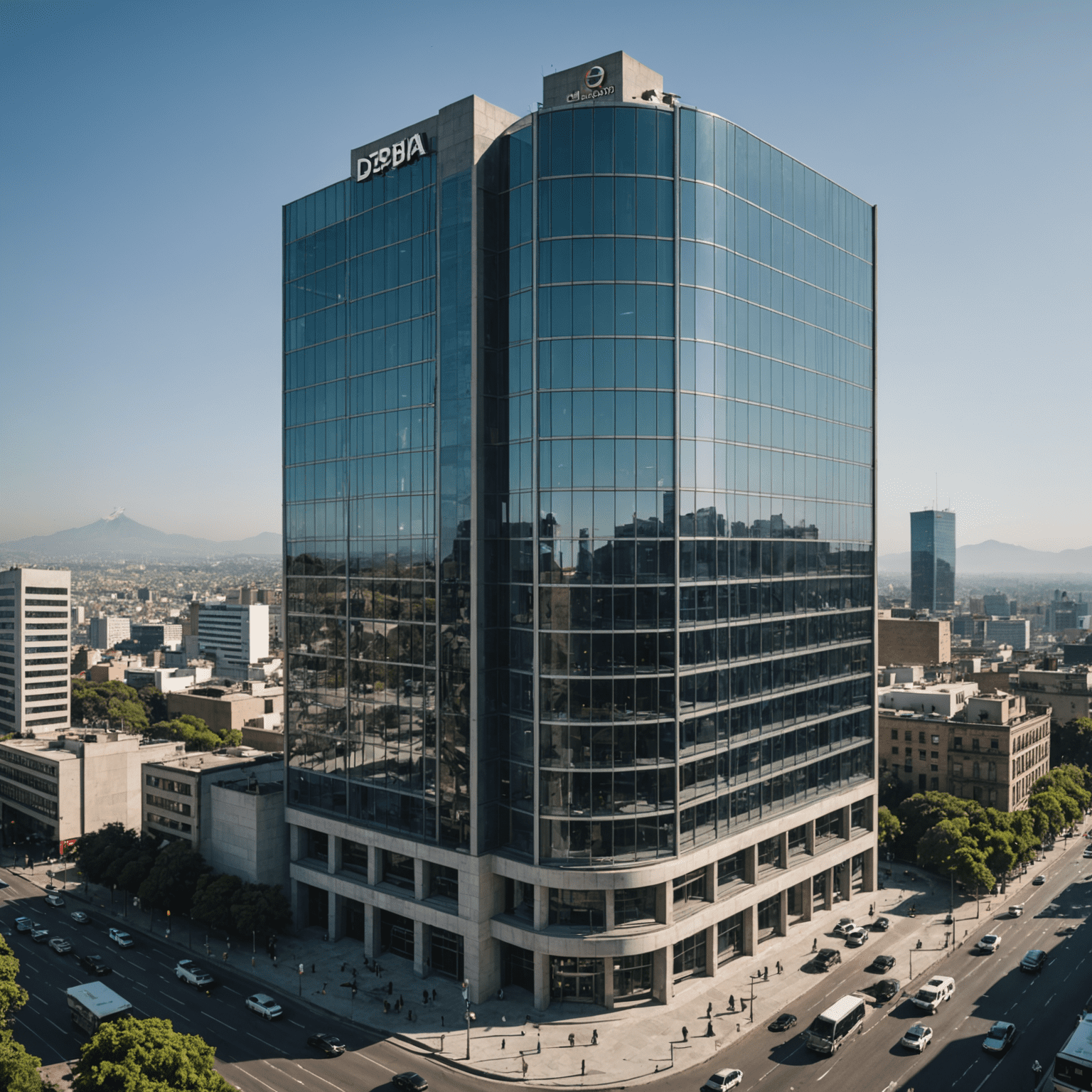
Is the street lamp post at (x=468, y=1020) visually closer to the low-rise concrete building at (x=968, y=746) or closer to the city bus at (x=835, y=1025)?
the city bus at (x=835, y=1025)

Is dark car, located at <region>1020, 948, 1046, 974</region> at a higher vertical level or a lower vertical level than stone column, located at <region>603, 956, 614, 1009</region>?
lower

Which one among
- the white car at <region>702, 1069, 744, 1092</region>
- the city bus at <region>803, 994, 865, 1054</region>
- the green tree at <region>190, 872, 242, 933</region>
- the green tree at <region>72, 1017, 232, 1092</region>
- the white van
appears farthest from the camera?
the green tree at <region>190, 872, 242, 933</region>

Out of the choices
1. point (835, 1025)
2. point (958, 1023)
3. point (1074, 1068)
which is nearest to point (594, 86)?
point (835, 1025)

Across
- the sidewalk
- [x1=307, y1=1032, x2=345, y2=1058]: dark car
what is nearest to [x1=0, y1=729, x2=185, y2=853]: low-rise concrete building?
the sidewalk

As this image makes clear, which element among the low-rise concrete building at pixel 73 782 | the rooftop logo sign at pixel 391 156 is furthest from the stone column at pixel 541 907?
the low-rise concrete building at pixel 73 782

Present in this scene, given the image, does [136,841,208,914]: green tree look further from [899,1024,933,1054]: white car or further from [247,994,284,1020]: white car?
[899,1024,933,1054]: white car
